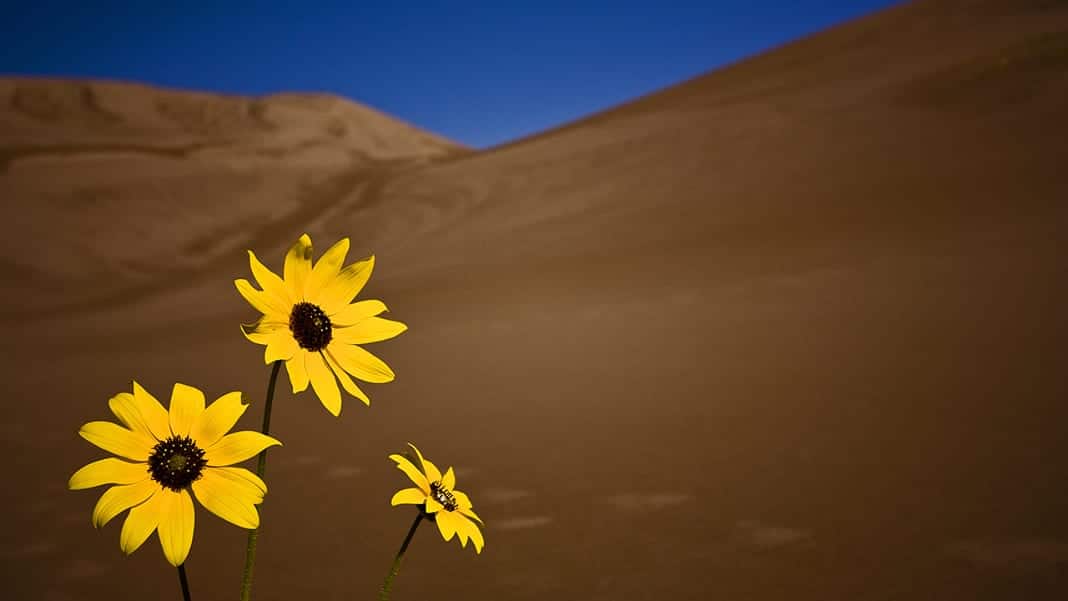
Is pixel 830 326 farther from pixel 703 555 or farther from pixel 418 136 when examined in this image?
pixel 418 136

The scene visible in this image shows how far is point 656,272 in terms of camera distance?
4.81 meters

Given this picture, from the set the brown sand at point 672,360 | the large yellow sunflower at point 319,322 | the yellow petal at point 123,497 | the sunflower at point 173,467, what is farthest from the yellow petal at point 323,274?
the brown sand at point 672,360

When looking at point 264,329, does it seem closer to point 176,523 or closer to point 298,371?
point 298,371

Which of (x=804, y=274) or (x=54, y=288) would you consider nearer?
(x=804, y=274)

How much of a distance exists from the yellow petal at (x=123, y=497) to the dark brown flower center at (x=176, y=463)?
0.03ft

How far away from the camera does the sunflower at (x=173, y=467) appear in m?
0.58

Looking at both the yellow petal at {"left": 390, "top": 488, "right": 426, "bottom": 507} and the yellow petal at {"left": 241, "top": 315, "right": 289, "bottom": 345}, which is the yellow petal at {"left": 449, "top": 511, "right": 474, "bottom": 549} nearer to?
the yellow petal at {"left": 390, "top": 488, "right": 426, "bottom": 507}

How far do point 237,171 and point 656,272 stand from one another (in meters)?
10.5

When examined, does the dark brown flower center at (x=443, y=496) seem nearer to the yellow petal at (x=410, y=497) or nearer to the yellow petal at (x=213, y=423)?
the yellow petal at (x=410, y=497)

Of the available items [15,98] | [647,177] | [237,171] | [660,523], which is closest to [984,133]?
[647,177]

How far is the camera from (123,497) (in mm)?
599

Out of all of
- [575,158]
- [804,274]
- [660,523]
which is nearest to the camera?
[660,523]

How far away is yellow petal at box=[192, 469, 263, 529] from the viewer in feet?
1.96

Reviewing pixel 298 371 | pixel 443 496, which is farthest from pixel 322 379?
pixel 443 496
